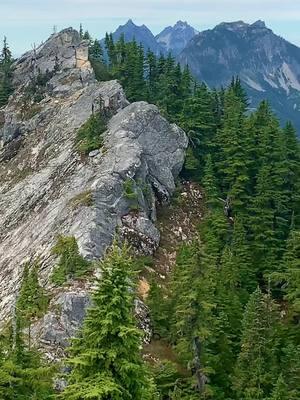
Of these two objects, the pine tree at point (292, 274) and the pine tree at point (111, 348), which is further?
the pine tree at point (292, 274)

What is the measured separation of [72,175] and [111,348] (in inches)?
1552

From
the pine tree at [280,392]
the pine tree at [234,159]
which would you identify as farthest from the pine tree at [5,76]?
the pine tree at [280,392]

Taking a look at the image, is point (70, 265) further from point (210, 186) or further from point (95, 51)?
point (95, 51)

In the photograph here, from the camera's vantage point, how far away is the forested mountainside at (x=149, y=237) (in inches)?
899

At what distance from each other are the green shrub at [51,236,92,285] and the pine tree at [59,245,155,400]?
71.3 feet

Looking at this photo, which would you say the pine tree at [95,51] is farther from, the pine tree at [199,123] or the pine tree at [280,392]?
the pine tree at [280,392]

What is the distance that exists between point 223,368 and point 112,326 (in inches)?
814

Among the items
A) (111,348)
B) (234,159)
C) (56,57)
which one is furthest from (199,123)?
(111,348)

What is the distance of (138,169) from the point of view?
54.7 metres

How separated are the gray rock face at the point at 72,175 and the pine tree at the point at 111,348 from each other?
705 inches

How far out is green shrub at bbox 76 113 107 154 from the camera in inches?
2314

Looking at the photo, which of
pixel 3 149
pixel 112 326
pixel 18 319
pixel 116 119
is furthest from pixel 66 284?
pixel 3 149

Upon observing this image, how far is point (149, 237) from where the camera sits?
167 feet

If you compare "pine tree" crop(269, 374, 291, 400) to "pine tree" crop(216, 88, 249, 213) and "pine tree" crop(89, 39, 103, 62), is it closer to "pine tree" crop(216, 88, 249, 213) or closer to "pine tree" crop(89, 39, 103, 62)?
"pine tree" crop(216, 88, 249, 213)
